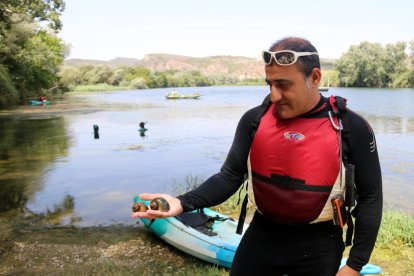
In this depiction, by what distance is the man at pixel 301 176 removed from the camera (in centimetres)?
222

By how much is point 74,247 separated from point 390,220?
5843 mm

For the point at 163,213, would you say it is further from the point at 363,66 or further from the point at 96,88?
the point at 96,88

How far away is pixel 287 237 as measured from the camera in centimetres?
235

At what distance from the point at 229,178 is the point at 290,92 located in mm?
684

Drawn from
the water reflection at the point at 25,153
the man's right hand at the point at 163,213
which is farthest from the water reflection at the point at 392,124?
the man's right hand at the point at 163,213

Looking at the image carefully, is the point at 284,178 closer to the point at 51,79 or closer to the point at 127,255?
the point at 127,255

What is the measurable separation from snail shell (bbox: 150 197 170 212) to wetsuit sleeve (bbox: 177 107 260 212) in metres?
0.14

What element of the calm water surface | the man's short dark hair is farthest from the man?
the calm water surface

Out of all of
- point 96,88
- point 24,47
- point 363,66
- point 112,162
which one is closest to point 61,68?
point 96,88

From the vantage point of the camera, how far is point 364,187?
2.23m

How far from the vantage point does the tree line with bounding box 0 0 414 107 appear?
84.6 feet

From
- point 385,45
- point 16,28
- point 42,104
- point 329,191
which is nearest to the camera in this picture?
point 329,191

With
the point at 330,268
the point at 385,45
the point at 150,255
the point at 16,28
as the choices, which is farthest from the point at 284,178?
the point at 385,45

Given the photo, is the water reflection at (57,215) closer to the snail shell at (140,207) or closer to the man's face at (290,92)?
the snail shell at (140,207)
